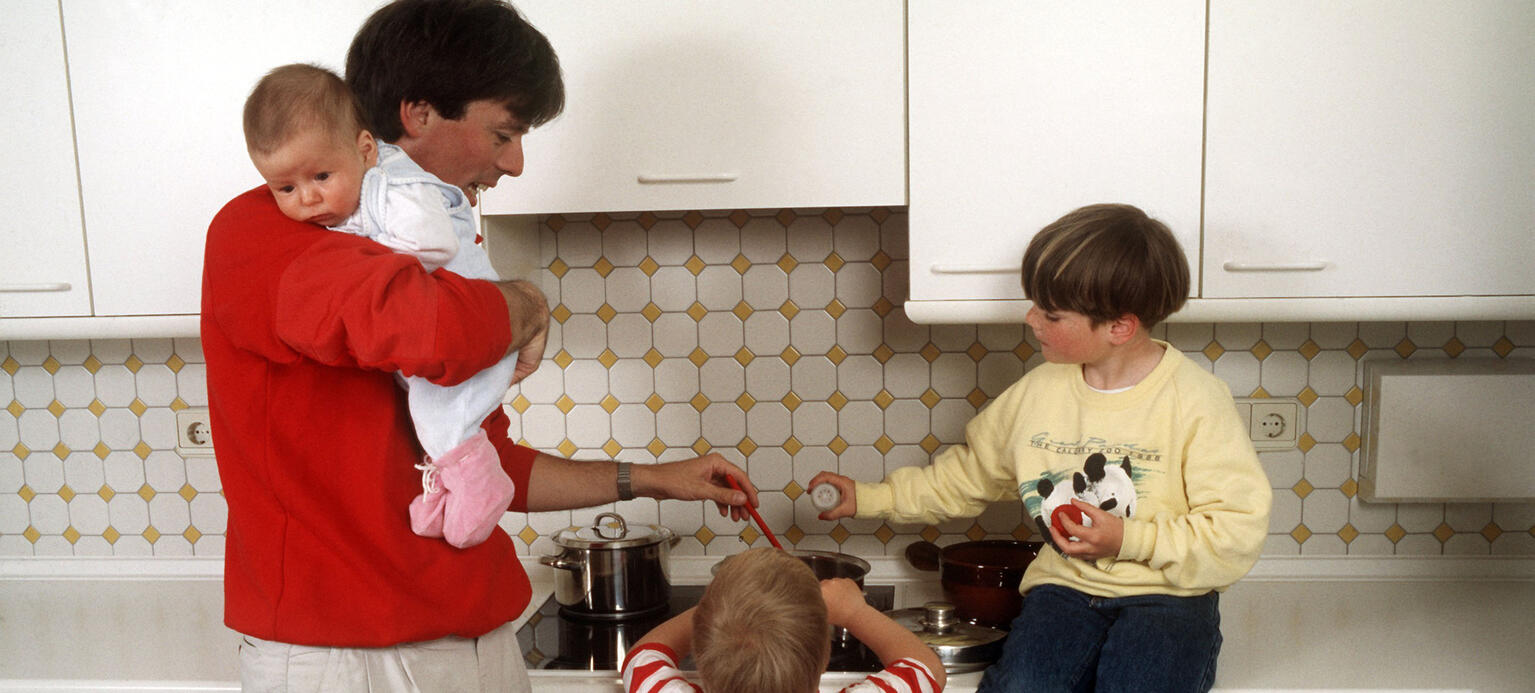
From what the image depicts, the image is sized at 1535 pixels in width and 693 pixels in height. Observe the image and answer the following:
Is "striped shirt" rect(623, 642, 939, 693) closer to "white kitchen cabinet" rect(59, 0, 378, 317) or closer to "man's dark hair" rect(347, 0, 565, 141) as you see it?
"man's dark hair" rect(347, 0, 565, 141)

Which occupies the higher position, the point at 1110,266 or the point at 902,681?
the point at 1110,266

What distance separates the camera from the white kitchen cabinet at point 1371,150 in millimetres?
1514

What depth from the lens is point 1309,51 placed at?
1.52 metres

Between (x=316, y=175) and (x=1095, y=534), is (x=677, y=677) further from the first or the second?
(x=316, y=175)

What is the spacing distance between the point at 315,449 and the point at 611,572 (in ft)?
2.55

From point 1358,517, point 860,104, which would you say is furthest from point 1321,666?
point 860,104

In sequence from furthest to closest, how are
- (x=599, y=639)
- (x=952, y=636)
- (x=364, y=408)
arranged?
(x=599, y=639)
(x=952, y=636)
(x=364, y=408)

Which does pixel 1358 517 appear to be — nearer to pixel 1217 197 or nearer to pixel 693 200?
pixel 1217 197

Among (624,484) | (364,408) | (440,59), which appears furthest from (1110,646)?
(440,59)

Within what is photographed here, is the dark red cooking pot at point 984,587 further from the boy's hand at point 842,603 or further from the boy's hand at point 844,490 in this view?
the boy's hand at point 842,603

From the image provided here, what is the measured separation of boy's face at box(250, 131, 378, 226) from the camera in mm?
990

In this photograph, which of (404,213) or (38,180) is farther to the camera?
(38,180)

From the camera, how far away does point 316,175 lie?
101cm

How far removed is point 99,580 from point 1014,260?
5.95 feet
